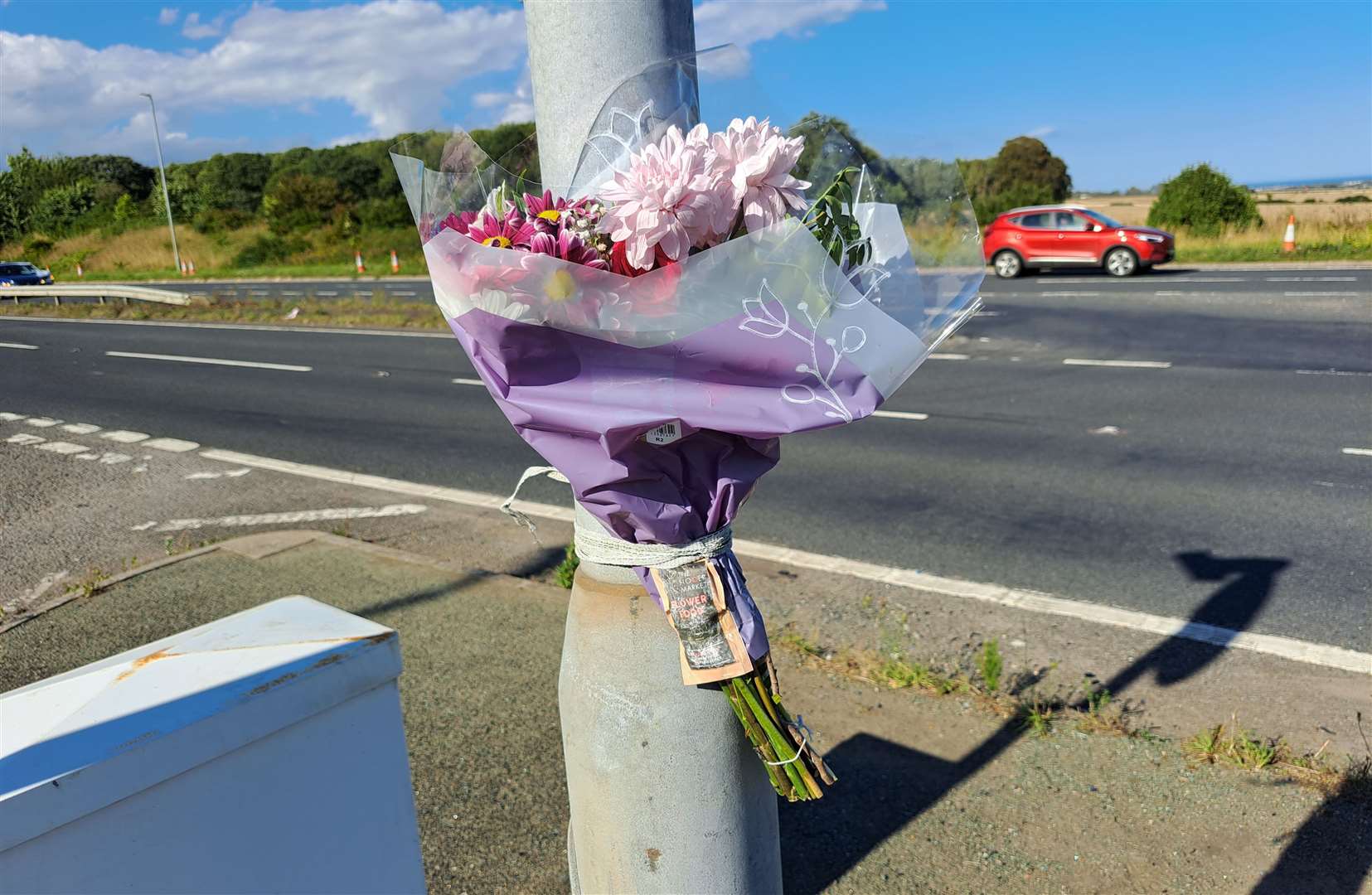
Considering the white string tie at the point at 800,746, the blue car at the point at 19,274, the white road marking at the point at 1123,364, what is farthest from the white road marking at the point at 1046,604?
the blue car at the point at 19,274

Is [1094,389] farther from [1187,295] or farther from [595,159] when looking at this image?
[595,159]

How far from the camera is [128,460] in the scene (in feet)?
27.4

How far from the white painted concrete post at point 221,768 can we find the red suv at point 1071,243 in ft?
70.2

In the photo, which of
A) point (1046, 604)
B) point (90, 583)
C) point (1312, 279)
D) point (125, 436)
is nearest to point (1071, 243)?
point (1312, 279)

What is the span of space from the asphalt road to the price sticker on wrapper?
340 cm

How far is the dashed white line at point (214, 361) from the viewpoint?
1342cm

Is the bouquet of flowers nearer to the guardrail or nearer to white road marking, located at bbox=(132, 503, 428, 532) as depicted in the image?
white road marking, located at bbox=(132, 503, 428, 532)

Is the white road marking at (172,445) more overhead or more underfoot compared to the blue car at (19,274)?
more underfoot

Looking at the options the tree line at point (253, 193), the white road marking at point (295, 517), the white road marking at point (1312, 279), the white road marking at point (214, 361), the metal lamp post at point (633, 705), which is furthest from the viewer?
the tree line at point (253, 193)

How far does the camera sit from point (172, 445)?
8.93 meters

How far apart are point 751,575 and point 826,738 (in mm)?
1618

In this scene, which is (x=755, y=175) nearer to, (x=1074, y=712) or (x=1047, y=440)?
(x=1074, y=712)

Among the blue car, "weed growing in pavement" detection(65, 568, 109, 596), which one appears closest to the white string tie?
"weed growing in pavement" detection(65, 568, 109, 596)

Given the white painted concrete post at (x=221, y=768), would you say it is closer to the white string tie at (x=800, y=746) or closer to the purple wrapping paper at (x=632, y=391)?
the purple wrapping paper at (x=632, y=391)
